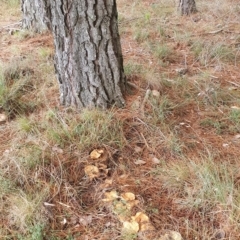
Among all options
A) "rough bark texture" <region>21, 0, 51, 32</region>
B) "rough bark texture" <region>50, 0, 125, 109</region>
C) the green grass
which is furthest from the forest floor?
"rough bark texture" <region>21, 0, 51, 32</region>

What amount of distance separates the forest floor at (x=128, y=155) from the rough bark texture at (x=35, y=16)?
1.89 ft

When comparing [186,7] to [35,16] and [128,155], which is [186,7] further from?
[128,155]

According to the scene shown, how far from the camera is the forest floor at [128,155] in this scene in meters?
1.71

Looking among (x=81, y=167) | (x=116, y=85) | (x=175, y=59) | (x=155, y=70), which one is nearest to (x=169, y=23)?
(x=175, y=59)

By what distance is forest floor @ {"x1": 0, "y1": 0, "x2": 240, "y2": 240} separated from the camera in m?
1.71

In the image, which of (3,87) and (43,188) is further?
(3,87)

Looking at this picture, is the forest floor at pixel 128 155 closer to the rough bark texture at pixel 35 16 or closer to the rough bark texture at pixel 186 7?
the rough bark texture at pixel 35 16

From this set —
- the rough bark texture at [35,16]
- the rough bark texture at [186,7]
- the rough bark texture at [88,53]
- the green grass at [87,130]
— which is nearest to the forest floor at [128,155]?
the green grass at [87,130]

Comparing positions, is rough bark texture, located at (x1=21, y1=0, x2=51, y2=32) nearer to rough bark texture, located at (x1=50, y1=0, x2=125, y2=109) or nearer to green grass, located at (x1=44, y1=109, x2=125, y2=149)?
rough bark texture, located at (x1=50, y1=0, x2=125, y2=109)

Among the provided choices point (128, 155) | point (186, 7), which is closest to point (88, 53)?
Answer: point (128, 155)

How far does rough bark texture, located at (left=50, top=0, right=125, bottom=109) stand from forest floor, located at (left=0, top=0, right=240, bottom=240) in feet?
0.51

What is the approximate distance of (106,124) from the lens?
7.36ft

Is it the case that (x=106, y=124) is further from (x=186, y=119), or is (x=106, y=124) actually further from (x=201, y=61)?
(x=201, y=61)

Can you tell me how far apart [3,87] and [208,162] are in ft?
5.87
